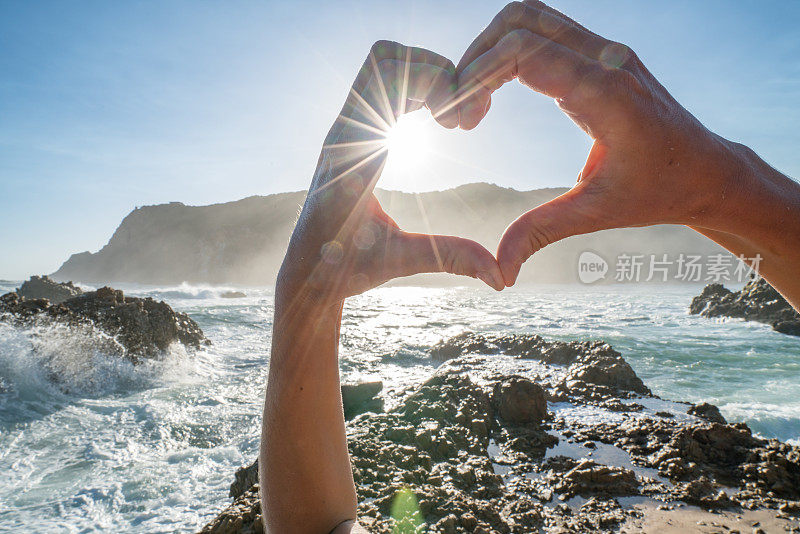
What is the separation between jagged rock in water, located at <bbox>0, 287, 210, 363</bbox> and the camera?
29.8 ft

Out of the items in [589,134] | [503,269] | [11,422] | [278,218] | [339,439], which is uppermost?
[278,218]

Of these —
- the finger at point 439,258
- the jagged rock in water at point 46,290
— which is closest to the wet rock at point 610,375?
the finger at point 439,258

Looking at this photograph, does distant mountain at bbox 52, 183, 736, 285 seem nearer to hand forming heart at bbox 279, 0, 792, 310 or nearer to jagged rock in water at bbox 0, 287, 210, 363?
jagged rock in water at bbox 0, 287, 210, 363

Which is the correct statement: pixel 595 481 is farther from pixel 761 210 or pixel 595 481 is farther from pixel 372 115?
pixel 372 115

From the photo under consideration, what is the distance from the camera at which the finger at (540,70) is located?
108 cm

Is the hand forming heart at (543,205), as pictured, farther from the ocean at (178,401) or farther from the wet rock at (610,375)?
the wet rock at (610,375)

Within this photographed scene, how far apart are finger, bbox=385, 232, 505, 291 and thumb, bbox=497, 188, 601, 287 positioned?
0.04 m

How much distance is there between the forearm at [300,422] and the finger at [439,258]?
0.21 metres

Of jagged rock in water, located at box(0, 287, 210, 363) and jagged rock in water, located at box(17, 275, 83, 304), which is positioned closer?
jagged rock in water, located at box(0, 287, 210, 363)

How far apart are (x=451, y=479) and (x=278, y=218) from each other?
80146mm

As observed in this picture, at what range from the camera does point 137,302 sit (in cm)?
1030

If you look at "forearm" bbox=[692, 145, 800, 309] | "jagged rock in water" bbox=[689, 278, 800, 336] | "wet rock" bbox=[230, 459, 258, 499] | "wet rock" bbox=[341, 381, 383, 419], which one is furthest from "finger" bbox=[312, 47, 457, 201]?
"jagged rock in water" bbox=[689, 278, 800, 336]

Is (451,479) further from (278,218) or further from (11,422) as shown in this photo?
(278,218)

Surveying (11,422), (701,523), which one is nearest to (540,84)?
(701,523)
